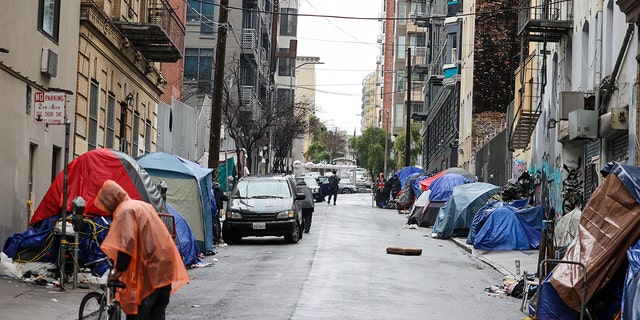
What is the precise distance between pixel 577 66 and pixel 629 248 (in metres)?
16.4

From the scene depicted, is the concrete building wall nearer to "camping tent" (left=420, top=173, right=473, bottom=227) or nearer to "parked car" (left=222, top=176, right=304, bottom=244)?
"parked car" (left=222, top=176, right=304, bottom=244)

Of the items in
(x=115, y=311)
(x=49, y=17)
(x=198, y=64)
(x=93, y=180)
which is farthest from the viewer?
(x=198, y=64)

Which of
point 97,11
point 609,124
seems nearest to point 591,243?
point 609,124

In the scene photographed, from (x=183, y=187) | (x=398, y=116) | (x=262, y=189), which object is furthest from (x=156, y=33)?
(x=398, y=116)

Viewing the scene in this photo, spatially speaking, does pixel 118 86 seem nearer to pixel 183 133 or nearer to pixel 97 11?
pixel 97 11

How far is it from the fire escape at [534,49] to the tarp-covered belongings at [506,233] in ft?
18.1

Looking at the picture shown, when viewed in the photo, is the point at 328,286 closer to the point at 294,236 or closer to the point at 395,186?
the point at 294,236

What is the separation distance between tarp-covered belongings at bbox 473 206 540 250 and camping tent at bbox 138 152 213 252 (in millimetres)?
7192

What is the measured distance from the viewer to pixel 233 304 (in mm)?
14633

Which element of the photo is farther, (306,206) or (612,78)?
(306,206)

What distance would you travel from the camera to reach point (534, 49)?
1463 inches

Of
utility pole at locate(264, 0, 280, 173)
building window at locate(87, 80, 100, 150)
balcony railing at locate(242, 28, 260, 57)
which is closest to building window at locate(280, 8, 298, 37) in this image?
utility pole at locate(264, 0, 280, 173)

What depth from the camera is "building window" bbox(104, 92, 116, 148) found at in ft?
90.2

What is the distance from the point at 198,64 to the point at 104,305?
149ft
